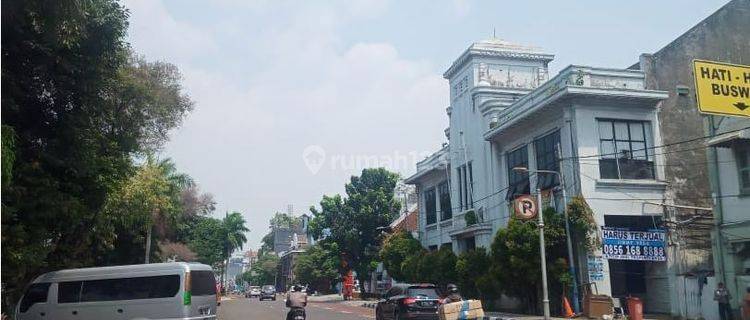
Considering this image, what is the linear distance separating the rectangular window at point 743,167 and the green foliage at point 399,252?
22.2 m

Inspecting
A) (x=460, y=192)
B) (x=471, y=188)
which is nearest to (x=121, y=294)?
(x=471, y=188)

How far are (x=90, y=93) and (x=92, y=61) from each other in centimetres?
90

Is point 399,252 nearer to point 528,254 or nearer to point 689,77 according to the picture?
point 528,254

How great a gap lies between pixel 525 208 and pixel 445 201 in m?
16.5

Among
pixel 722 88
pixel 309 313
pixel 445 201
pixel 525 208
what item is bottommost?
pixel 309 313

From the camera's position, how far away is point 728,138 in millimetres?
21969

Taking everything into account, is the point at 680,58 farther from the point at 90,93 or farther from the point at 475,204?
the point at 90,93

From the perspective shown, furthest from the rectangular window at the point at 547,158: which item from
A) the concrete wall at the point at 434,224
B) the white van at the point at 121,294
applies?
the white van at the point at 121,294

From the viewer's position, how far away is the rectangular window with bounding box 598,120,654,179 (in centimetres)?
2644

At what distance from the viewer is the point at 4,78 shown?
1476 cm

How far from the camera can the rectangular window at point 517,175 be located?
3019cm

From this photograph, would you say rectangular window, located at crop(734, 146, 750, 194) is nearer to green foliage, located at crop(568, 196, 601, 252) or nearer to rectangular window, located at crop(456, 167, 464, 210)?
green foliage, located at crop(568, 196, 601, 252)

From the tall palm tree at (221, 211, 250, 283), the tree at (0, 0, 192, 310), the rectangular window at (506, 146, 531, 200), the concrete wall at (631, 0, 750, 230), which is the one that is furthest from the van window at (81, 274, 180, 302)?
the tall palm tree at (221, 211, 250, 283)

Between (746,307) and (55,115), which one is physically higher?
(55,115)
